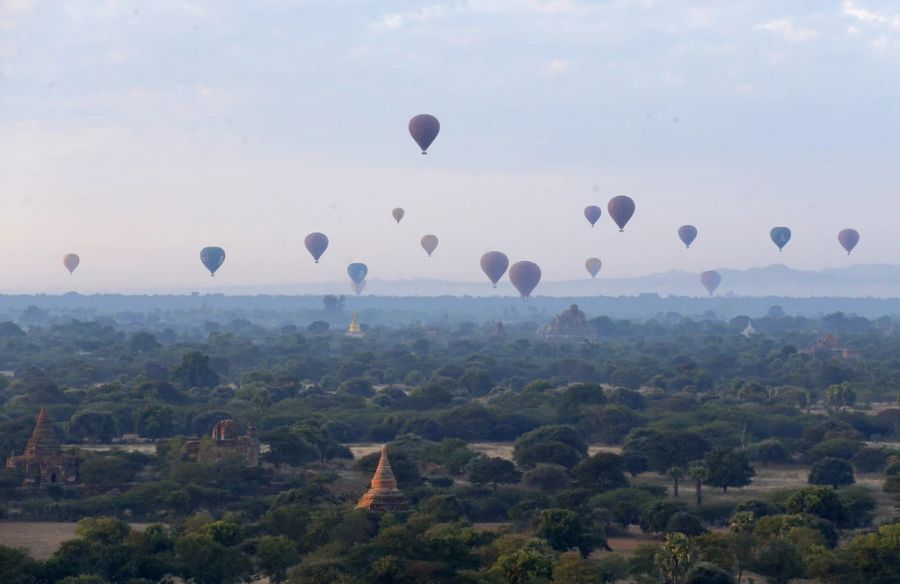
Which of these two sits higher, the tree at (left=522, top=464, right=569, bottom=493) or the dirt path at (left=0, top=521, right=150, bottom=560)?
the tree at (left=522, top=464, right=569, bottom=493)

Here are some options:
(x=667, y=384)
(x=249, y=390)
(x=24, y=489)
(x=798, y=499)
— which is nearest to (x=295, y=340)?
(x=667, y=384)

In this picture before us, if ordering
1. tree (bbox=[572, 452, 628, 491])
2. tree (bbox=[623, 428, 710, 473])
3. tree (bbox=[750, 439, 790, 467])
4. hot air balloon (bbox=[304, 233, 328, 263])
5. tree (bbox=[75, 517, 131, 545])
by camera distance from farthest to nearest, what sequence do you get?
1. hot air balloon (bbox=[304, 233, 328, 263])
2. tree (bbox=[750, 439, 790, 467])
3. tree (bbox=[623, 428, 710, 473])
4. tree (bbox=[572, 452, 628, 491])
5. tree (bbox=[75, 517, 131, 545])

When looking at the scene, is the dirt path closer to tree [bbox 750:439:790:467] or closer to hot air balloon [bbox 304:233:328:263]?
tree [bbox 750:439:790:467]

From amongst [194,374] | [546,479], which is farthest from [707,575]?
[194,374]

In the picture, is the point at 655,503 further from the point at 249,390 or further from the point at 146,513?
the point at 249,390

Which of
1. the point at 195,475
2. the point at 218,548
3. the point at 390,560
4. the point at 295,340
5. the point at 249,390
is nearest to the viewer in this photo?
the point at 390,560

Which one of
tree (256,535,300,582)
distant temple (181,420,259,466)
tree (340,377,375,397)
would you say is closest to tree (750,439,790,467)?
distant temple (181,420,259,466)

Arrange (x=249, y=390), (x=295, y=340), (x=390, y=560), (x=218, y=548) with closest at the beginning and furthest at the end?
1. (x=390, y=560)
2. (x=218, y=548)
3. (x=249, y=390)
4. (x=295, y=340)
